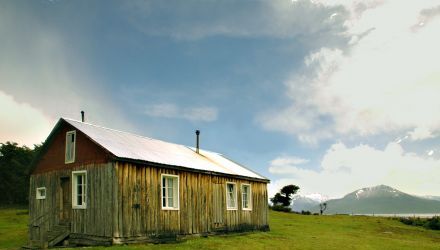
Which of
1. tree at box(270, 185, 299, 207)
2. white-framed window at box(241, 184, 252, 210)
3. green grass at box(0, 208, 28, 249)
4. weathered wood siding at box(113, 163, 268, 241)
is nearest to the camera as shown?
weathered wood siding at box(113, 163, 268, 241)

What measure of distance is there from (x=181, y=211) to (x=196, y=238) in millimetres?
2120

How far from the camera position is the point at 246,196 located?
32.0 metres

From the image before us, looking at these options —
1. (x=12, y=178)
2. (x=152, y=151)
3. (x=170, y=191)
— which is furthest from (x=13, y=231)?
(x=12, y=178)

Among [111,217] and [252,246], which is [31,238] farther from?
[252,246]

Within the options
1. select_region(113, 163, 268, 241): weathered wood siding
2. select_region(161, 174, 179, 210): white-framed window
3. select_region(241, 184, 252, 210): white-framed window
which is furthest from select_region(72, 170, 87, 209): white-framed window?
select_region(241, 184, 252, 210): white-framed window

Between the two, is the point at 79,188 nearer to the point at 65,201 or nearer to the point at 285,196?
the point at 65,201

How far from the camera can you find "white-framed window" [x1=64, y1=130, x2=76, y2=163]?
78.6 ft

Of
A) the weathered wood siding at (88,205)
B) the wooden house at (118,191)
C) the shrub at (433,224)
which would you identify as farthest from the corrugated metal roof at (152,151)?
the shrub at (433,224)

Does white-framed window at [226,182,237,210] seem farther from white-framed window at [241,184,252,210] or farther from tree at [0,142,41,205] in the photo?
tree at [0,142,41,205]

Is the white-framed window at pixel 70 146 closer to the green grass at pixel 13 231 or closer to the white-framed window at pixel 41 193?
the white-framed window at pixel 41 193

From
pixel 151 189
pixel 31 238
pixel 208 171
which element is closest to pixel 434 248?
pixel 208 171

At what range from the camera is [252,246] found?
79.4ft

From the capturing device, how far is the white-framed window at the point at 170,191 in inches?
952

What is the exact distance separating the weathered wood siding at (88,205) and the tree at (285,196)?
48.2 metres
